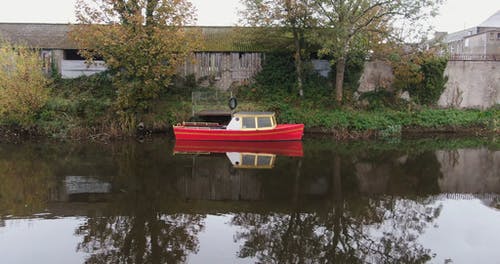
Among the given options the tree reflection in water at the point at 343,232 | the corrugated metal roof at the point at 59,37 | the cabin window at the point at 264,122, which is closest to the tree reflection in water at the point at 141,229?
the tree reflection in water at the point at 343,232

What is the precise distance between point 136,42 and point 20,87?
5517mm

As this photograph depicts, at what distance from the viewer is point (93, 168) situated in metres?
13.2

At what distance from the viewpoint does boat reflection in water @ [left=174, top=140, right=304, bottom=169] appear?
47.1 feet

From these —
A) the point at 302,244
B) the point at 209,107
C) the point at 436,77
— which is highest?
the point at 436,77

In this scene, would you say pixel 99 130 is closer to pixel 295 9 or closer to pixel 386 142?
pixel 295 9

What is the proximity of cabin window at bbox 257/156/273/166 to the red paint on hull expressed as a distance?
0.89 meters

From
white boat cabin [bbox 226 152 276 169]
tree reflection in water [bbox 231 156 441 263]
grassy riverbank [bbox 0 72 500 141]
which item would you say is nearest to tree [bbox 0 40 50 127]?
grassy riverbank [bbox 0 72 500 141]

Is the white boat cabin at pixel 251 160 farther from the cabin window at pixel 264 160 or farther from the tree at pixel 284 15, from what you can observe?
the tree at pixel 284 15

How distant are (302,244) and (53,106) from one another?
1581cm

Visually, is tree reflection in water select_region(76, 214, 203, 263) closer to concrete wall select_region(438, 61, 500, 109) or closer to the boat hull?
the boat hull

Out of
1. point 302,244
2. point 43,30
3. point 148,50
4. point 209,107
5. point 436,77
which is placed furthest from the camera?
point 43,30

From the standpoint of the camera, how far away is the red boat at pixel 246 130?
58.5 feet

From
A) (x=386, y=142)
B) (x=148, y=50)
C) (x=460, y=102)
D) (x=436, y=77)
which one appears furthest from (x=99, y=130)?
(x=460, y=102)

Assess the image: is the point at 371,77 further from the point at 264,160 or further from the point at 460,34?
the point at 460,34
